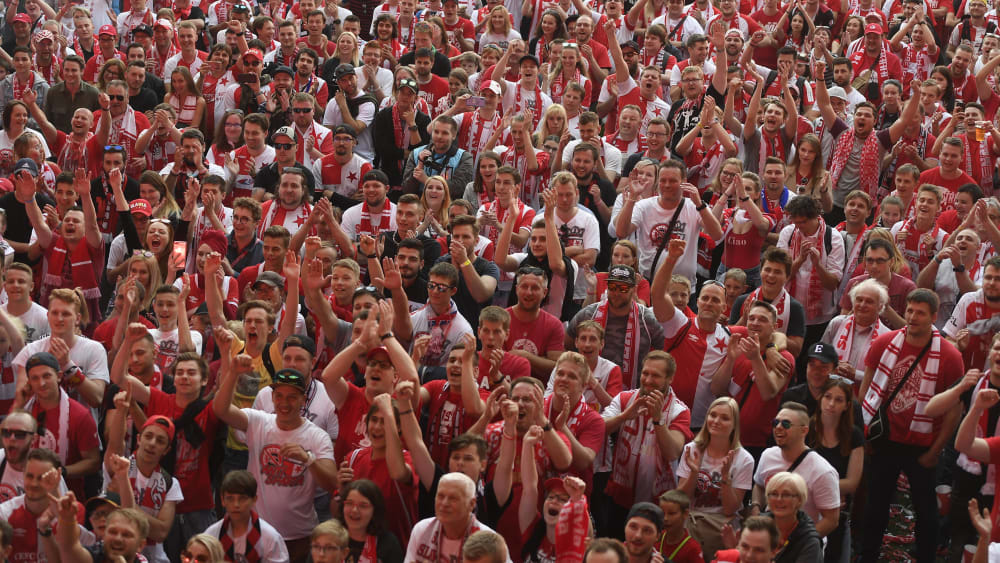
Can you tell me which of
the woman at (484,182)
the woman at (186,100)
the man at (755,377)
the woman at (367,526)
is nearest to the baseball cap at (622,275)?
the man at (755,377)

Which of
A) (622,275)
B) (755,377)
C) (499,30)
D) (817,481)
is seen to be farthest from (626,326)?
(499,30)

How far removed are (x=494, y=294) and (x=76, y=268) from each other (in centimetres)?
322

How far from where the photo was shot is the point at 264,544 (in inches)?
287

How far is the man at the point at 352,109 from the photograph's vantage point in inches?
513

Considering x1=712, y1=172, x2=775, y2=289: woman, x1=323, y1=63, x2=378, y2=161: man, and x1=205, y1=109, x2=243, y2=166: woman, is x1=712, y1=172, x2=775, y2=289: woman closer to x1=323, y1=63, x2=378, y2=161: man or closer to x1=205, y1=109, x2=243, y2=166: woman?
x1=323, y1=63, x2=378, y2=161: man

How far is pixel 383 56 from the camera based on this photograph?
47.5ft

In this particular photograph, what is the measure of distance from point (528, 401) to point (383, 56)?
302 inches

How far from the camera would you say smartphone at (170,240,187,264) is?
10.0 metres

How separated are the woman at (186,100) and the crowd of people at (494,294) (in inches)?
1.2

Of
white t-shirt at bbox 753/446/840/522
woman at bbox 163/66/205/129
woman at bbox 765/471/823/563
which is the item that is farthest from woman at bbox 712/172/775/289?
woman at bbox 163/66/205/129

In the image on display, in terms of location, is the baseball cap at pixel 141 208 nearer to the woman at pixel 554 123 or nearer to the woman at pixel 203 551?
the woman at pixel 554 123

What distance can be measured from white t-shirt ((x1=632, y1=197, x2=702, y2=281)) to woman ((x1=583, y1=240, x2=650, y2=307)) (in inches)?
21.1

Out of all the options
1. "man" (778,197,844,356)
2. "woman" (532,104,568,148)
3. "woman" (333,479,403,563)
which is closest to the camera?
"woman" (333,479,403,563)

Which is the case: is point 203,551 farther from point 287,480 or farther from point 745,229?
point 745,229
